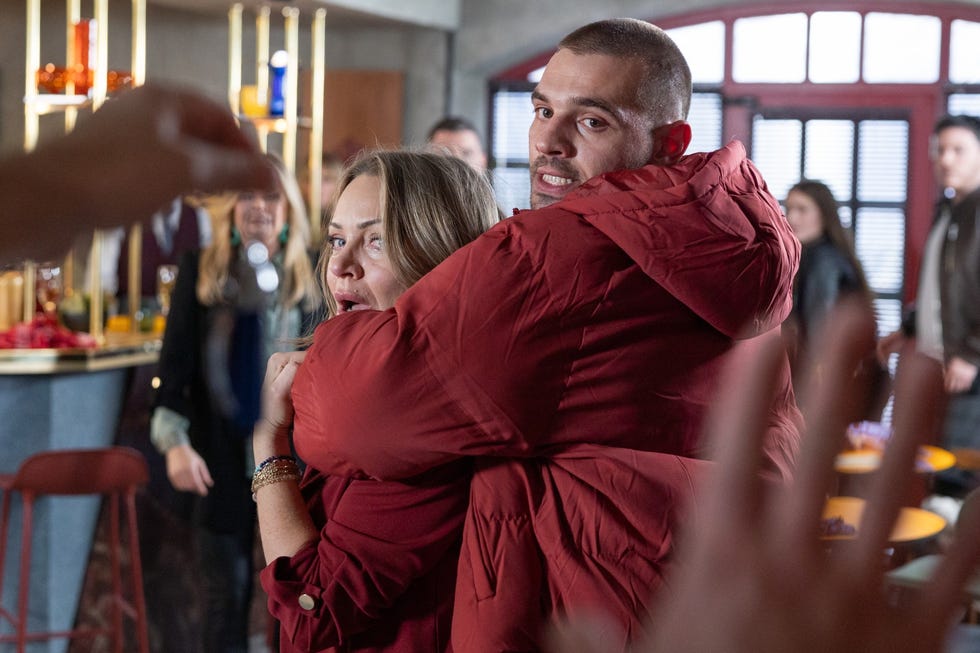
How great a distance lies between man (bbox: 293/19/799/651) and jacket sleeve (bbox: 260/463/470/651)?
0.19 ft

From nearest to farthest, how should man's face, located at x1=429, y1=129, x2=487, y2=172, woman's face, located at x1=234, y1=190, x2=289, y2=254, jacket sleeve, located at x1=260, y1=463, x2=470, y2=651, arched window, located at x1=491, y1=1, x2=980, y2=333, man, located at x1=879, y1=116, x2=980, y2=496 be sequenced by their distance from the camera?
1. jacket sleeve, located at x1=260, y1=463, x2=470, y2=651
2. woman's face, located at x1=234, y1=190, x2=289, y2=254
3. man's face, located at x1=429, y1=129, x2=487, y2=172
4. man, located at x1=879, y1=116, x2=980, y2=496
5. arched window, located at x1=491, y1=1, x2=980, y2=333

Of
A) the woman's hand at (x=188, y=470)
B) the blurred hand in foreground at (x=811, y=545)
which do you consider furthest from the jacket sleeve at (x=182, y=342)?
the blurred hand in foreground at (x=811, y=545)

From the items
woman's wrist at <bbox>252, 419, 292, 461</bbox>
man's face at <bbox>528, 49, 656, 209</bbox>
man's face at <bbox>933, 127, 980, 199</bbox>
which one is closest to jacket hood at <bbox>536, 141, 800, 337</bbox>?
man's face at <bbox>528, 49, 656, 209</bbox>

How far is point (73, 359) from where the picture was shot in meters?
3.86

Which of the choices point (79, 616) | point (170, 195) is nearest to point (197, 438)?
point (79, 616)

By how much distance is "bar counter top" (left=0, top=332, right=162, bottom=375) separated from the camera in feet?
12.4

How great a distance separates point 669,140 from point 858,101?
5493mm

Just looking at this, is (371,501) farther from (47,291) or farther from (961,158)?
(961,158)

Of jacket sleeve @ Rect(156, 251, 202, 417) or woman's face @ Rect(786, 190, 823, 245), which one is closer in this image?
jacket sleeve @ Rect(156, 251, 202, 417)

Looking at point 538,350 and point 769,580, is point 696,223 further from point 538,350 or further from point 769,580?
point 769,580

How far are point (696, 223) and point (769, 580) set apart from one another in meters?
0.76

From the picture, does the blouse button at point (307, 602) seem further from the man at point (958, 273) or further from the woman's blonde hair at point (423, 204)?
the man at point (958, 273)

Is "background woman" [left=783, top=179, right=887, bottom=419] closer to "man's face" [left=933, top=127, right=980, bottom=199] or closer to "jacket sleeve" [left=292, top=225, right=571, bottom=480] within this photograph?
"man's face" [left=933, top=127, right=980, bottom=199]

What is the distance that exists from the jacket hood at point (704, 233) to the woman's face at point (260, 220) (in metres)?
1.97
